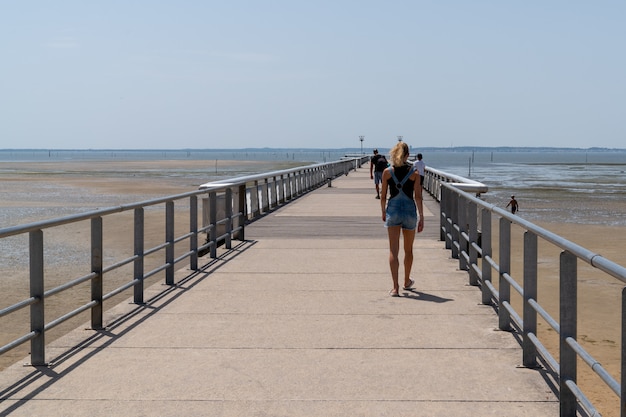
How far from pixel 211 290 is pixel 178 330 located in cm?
222

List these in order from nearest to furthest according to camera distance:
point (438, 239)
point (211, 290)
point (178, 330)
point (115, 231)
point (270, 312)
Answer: point (178, 330) < point (270, 312) < point (211, 290) < point (438, 239) < point (115, 231)

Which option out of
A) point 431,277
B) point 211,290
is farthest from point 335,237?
point 211,290

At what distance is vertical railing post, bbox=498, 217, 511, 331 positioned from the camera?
292 inches

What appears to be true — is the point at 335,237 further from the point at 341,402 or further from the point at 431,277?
the point at 341,402

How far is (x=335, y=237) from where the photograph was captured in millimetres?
16250

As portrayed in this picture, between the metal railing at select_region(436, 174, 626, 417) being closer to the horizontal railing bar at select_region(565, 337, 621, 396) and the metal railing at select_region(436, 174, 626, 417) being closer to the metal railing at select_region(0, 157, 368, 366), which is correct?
the horizontal railing bar at select_region(565, 337, 621, 396)

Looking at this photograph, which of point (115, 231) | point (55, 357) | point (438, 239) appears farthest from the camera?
point (115, 231)

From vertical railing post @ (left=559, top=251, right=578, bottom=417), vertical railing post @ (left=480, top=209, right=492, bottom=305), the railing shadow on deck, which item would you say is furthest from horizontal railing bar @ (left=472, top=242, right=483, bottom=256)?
vertical railing post @ (left=559, top=251, right=578, bottom=417)

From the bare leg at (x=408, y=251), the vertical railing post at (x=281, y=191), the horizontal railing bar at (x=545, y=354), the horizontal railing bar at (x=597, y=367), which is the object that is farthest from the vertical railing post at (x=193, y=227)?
the vertical railing post at (x=281, y=191)

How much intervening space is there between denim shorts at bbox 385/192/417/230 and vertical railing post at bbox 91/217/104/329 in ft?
11.2

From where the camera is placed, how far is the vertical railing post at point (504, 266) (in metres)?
7.42

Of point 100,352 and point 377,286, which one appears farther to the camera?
point 377,286

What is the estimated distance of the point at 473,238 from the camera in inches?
393

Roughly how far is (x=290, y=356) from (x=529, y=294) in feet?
6.12
